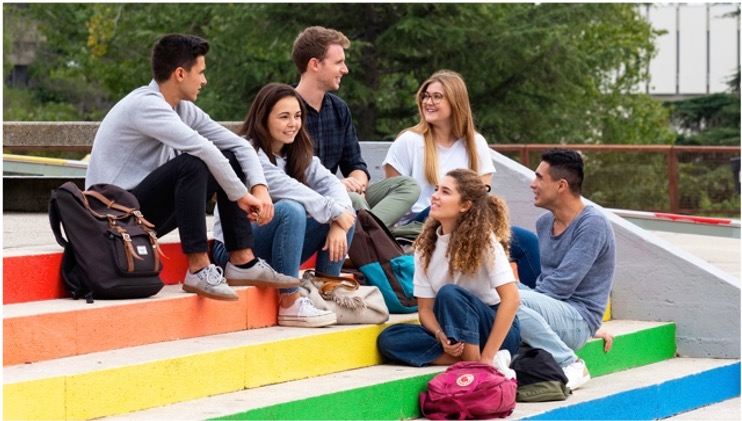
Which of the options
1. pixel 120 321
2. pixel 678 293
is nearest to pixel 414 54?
pixel 678 293

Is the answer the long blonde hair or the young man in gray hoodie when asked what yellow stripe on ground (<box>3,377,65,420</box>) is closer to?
the young man in gray hoodie

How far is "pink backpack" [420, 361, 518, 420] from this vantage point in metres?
5.47

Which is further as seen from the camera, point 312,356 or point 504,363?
point 504,363

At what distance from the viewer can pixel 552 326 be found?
634 centimetres

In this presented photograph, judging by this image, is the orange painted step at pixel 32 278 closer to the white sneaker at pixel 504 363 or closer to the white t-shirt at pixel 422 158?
the white sneaker at pixel 504 363

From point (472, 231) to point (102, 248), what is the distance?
1581 millimetres

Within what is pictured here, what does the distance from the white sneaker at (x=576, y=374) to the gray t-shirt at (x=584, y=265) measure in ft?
1.02

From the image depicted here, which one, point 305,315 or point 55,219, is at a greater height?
point 55,219

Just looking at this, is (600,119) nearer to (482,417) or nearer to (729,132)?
(729,132)

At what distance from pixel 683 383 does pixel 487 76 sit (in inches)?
807

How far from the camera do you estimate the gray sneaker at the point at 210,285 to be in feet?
18.5

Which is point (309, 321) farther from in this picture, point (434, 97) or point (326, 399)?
point (434, 97)

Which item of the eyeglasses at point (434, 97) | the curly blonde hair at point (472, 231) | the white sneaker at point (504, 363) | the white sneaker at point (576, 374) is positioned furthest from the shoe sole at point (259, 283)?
→ the eyeglasses at point (434, 97)

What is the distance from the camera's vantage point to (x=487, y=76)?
2709 centimetres
